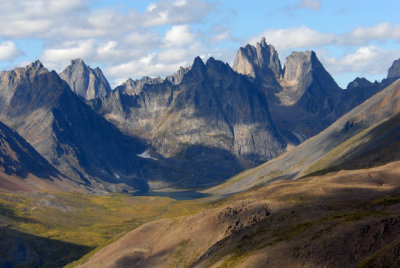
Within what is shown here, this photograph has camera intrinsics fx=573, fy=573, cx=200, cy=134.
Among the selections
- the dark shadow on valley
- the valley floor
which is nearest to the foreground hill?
the dark shadow on valley

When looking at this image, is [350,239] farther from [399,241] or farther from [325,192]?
[325,192]

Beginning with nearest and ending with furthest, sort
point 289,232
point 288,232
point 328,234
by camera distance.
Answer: point 328,234 → point 289,232 → point 288,232

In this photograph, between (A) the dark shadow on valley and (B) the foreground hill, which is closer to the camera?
(A) the dark shadow on valley

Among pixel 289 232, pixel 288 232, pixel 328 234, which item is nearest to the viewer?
pixel 328 234

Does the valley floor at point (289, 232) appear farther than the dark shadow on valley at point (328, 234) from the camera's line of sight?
Yes

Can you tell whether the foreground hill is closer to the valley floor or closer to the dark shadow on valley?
the dark shadow on valley

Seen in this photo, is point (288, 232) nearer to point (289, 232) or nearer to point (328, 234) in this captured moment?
point (289, 232)

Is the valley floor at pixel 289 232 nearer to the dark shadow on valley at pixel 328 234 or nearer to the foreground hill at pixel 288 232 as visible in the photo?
the dark shadow on valley at pixel 328 234

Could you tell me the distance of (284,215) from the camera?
516 feet

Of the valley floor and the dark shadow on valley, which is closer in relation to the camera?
the dark shadow on valley

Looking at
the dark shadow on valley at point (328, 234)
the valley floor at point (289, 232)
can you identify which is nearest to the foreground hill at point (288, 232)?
the dark shadow on valley at point (328, 234)

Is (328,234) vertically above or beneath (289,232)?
above

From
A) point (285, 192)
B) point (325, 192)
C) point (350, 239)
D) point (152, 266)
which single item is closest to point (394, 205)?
point (350, 239)

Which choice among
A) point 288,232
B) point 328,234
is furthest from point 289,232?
point 328,234
